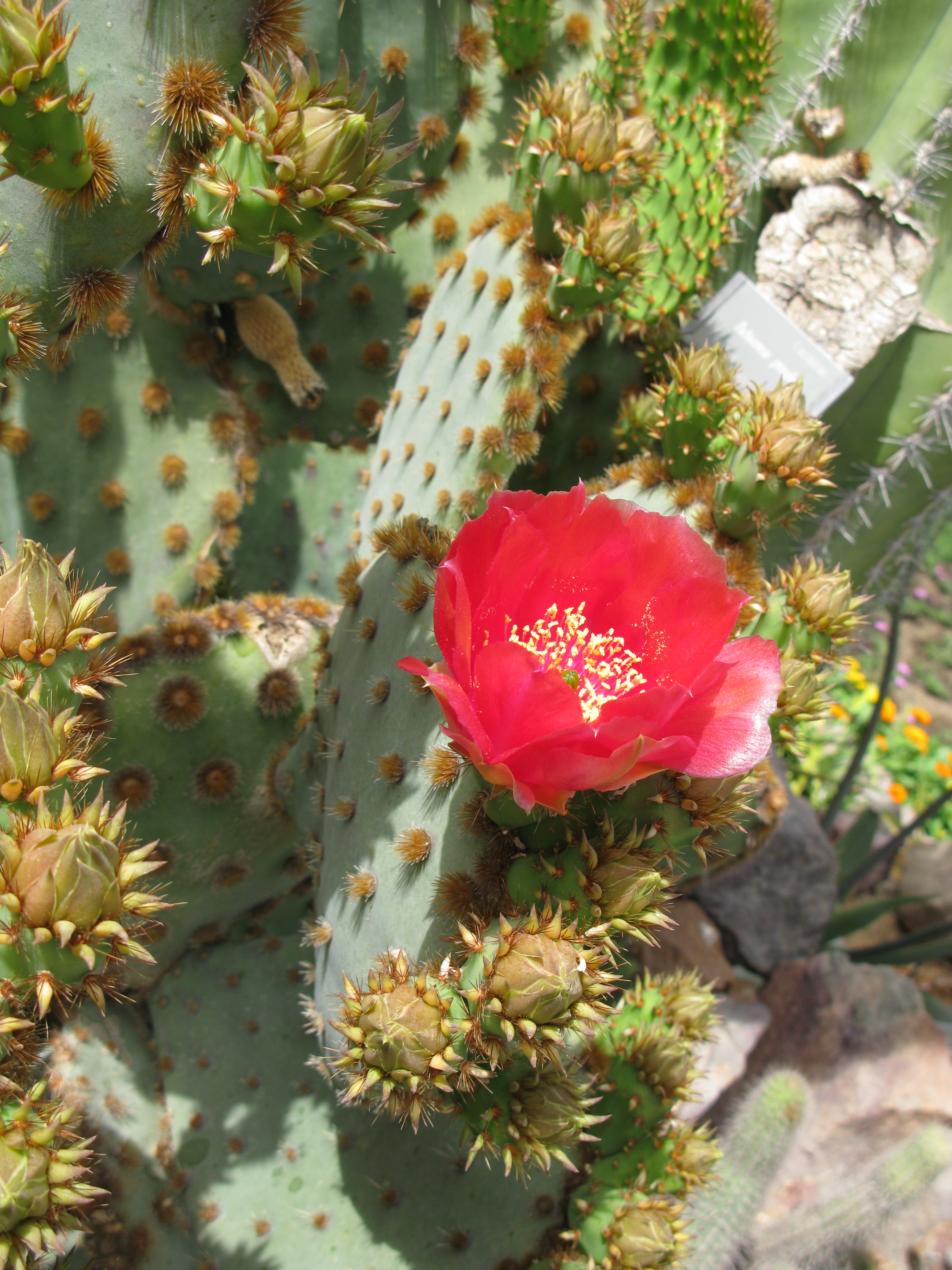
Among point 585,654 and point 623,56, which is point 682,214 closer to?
point 623,56

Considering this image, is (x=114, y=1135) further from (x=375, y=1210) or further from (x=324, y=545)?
(x=324, y=545)

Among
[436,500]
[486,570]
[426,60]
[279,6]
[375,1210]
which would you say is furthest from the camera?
[426,60]

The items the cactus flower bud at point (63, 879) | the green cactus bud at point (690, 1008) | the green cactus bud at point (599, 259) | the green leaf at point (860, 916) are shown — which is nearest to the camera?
the cactus flower bud at point (63, 879)

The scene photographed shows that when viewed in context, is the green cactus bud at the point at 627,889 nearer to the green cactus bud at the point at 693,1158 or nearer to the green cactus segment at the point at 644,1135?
the green cactus segment at the point at 644,1135

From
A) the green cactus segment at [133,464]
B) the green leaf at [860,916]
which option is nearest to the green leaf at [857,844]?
the green leaf at [860,916]

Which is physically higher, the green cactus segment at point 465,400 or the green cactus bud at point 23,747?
the green cactus segment at point 465,400

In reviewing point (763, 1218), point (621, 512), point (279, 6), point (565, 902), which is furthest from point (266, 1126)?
point (279, 6)
